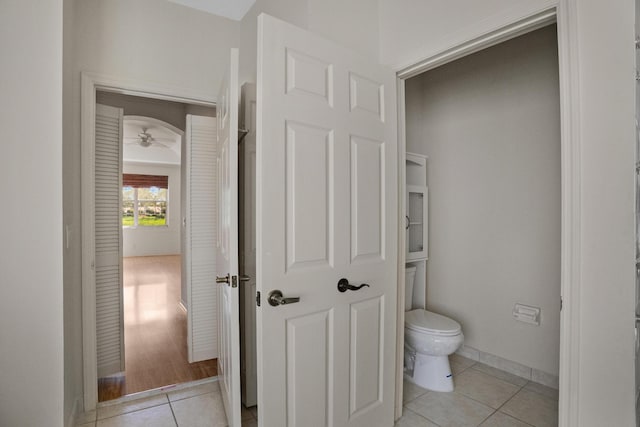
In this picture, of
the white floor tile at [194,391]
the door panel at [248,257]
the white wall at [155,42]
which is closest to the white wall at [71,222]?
the white wall at [155,42]

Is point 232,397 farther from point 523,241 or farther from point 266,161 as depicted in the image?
point 523,241

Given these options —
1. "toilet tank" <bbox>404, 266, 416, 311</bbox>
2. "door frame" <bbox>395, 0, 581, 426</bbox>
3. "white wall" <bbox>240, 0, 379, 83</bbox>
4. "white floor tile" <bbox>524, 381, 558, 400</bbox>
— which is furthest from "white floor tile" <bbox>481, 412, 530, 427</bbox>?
"white wall" <bbox>240, 0, 379, 83</bbox>

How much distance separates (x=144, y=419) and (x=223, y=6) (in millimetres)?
2896

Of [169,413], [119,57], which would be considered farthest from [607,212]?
[119,57]

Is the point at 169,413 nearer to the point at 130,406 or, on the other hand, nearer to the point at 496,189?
the point at 130,406

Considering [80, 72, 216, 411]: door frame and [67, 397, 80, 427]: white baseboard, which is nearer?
[67, 397, 80, 427]: white baseboard

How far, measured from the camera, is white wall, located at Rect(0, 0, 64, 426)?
1.51 metres

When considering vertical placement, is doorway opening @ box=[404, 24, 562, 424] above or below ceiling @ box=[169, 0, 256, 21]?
below

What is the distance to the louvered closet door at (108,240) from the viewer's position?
236 centimetres

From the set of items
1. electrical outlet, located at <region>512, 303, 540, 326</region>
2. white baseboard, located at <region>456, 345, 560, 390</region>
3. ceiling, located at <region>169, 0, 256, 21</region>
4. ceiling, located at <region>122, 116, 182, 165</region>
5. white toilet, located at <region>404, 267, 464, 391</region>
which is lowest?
white baseboard, located at <region>456, 345, 560, 390</region>

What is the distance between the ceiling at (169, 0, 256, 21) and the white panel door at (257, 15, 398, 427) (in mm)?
1330

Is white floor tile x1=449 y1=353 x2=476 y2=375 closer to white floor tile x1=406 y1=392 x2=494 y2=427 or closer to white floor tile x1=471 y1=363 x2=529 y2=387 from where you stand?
white floor tile x1=471 y1=363 x2=529 y2=387

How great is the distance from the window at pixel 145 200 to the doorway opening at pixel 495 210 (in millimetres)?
8811

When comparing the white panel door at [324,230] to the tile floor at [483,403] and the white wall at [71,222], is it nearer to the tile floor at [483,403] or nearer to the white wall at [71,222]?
the tile floor at [483,403]
